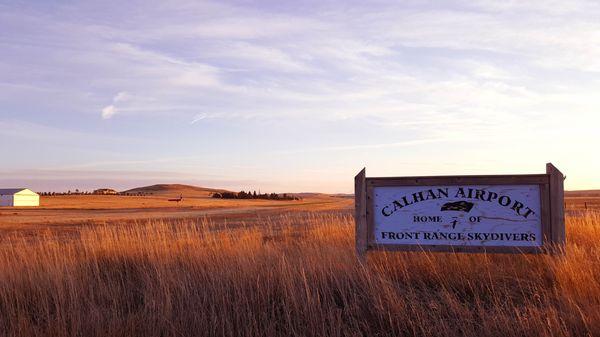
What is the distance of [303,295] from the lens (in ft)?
19.3

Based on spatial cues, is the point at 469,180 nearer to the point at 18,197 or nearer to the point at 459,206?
the point at 459,206

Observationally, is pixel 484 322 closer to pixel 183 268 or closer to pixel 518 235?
pixel 518 235

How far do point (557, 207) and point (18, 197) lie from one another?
67042 millimetres

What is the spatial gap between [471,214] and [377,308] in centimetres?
294

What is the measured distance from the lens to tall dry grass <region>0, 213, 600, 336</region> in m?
5.15

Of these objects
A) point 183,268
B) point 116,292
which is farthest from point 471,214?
point 116,292

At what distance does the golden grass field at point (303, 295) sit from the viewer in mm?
5152

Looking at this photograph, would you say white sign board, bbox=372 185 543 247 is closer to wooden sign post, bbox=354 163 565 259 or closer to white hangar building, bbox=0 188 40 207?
wooden sign post, bbox=354 163 565 259

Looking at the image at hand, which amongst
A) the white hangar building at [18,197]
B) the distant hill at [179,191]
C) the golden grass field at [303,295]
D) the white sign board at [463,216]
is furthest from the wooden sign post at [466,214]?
the distant hill at [179,191]

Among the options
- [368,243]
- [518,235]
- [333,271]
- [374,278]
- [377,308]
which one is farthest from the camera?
[368,243]

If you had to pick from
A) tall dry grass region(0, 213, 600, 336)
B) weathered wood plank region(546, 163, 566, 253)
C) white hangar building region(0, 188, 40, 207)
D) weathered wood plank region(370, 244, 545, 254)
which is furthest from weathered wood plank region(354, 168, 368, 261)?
white hangar building region(0, 188, 40, 207)

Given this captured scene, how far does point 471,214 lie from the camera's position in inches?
307

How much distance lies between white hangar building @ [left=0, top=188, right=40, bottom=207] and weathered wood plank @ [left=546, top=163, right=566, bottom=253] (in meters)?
66.3

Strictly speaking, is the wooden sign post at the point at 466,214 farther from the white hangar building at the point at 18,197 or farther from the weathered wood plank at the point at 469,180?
the white hangar building at the point at 18,197
